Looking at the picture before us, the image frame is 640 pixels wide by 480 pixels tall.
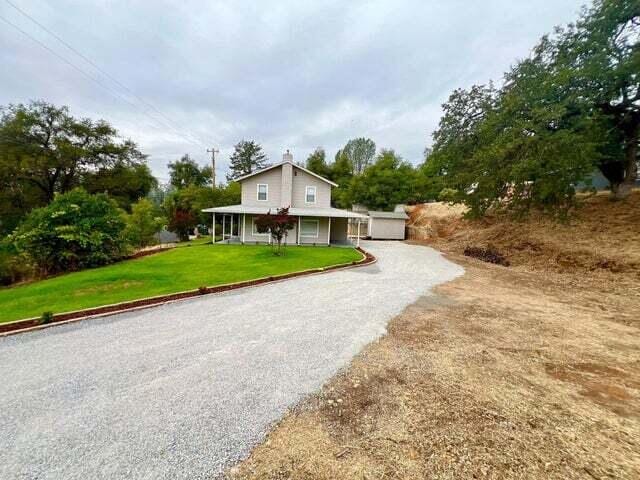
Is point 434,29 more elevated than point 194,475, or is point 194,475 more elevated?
point 434,29

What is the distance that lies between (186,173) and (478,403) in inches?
1925

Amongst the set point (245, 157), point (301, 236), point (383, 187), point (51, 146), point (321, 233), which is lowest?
point (301, 236)

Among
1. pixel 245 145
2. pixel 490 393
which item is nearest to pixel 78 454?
pixel 490 393

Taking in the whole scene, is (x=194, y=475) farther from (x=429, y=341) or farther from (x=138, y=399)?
(x=429, y=341)

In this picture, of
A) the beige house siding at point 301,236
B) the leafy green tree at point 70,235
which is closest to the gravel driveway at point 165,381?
the leafy green tree at point 70,235

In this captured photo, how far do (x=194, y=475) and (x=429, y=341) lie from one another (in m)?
3.58

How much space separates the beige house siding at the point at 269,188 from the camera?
19.3m

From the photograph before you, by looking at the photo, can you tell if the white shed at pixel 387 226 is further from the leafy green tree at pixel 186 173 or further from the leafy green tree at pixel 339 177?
the leafy green tree at pixel 186 173

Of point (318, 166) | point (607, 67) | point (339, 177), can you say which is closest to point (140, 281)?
point (607, 67)

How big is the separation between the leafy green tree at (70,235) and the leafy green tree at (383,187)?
2604cm

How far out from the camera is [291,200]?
63.4 ft

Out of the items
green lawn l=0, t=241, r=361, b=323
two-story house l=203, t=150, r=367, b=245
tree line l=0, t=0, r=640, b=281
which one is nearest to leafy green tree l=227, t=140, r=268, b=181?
tree line l=0, t=0, r=640, b=281

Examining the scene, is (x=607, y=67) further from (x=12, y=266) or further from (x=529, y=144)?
(x=12, y=266)

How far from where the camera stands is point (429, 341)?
4242 millimetres
